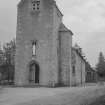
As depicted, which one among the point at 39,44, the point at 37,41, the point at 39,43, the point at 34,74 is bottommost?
the point at 34,74

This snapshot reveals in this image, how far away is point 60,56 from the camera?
41.8m

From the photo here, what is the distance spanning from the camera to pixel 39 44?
1519 inches

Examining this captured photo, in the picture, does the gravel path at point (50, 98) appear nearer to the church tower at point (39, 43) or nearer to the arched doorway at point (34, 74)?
the church tower at point (39, 43)

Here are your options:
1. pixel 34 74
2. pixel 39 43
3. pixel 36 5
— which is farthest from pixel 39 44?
pixel 34 74

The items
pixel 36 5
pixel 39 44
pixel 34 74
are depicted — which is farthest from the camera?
pixel 34 74

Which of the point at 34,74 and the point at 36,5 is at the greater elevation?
the point at 36,5

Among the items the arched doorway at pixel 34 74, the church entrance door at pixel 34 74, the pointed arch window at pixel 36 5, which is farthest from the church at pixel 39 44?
the church entrance door at pixel 34 74

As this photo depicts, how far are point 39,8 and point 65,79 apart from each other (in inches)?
496

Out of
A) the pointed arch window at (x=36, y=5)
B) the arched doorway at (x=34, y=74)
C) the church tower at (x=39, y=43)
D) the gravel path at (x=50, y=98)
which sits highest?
the pointed arch window at (x=36, y=5)

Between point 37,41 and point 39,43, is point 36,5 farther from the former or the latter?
point 39,43

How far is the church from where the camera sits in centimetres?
3772

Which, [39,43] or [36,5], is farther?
[36,5]

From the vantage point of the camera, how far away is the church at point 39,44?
37719mm

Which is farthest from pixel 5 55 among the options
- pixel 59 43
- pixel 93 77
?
pixel 93 77
